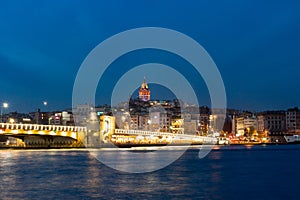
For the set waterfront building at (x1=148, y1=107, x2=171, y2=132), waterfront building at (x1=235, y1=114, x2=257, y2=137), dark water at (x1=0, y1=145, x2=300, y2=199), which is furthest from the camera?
waterfront building at (x1=235, y1=114, x2=257, y2=137)

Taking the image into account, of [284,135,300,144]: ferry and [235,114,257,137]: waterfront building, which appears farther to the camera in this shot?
[235,114,257,137]: waterfront building

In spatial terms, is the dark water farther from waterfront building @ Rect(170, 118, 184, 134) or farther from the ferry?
waterfront building @ Rect(170, 118, 184, 134)

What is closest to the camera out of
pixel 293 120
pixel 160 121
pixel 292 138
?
pixel 292 138

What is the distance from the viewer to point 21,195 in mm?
19141

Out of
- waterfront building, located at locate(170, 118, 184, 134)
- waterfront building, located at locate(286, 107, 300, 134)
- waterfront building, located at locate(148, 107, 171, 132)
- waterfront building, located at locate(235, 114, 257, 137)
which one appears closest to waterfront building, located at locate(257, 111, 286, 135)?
waterfront building, located at locate(286, 107, 300, 134)

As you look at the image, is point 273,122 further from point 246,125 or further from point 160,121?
point 160,121

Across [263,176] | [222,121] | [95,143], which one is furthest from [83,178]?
[222,121]

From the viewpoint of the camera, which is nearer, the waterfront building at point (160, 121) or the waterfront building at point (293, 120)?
the waterfront building at point (293, 120)

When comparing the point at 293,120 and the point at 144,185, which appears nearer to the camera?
the point at 144,185

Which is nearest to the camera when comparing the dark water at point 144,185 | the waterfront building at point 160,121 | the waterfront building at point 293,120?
the dark water at point 144,185

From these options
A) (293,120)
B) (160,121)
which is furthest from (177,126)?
(293,120)

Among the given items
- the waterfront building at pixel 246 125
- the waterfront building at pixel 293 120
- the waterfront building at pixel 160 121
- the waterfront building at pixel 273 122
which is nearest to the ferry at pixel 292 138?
the waterfront building at pixel 293 120

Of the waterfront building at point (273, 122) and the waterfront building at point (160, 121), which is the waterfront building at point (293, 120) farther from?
the waterfront building at point (160, 121)

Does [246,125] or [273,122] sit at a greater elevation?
[273,122]
